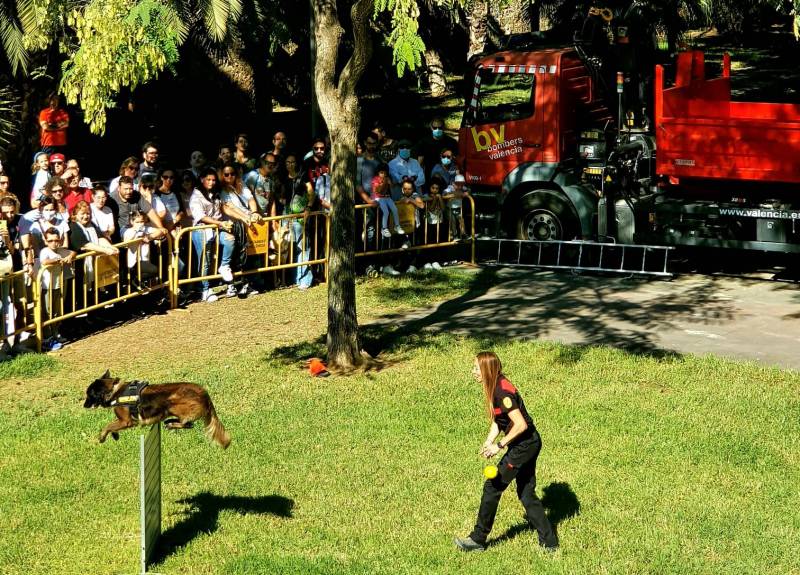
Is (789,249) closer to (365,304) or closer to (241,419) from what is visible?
(365,304)

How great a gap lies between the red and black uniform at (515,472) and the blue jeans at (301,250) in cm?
869

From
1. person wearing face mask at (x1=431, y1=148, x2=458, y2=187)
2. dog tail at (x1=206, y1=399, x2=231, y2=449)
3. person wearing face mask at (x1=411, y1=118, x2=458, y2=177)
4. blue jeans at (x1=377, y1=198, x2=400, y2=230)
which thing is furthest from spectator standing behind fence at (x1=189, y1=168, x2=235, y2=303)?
dog tail at (x1=206, y1=399, x2=231, y2=449)

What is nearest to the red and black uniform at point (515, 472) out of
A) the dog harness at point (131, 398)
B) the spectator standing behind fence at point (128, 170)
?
the dog harness at point (131, 398)

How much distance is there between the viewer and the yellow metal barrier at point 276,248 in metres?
16.2

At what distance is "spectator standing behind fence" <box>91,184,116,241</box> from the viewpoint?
49.5 feet

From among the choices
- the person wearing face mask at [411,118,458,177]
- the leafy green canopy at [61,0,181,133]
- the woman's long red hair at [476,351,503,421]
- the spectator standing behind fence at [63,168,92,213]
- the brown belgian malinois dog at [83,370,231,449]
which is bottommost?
the brown belgian malinois dog at [83,370,231,449]

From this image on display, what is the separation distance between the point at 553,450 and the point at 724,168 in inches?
290

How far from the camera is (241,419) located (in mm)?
11758

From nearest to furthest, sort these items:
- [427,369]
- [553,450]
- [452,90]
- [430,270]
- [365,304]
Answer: [553,450], [427,369], [365,304], [430,270], [452,90]

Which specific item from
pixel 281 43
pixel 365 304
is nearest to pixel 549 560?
pixel 365 304

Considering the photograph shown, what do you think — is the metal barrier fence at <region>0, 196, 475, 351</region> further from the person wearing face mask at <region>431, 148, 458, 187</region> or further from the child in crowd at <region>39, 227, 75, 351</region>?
the person wearing face mask at <region>431, 148, 458, 187</region>

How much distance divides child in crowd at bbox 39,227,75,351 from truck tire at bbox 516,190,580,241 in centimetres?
727

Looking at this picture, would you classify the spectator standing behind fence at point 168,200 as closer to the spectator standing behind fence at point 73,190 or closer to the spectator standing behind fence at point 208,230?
the spectator standing behind fence at point 208,230

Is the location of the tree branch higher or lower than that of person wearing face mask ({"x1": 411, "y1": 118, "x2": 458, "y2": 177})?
higher
